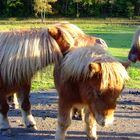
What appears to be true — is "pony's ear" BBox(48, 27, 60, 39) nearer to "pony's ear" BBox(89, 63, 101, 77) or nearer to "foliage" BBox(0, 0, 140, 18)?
"pony's ear" BBox(89, 63, 101, 77)

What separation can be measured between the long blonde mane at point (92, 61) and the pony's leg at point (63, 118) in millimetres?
365

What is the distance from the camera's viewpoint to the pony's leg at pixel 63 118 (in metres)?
5.17

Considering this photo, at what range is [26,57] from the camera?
Answer: 5.48 metres

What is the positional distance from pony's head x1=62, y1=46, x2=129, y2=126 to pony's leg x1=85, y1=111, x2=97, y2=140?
56cm

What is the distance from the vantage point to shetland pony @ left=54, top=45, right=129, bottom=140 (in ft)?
15.1

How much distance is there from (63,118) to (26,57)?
36.9 inches

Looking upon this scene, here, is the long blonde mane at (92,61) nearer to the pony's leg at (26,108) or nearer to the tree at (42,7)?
the pony's leg at (26,108)

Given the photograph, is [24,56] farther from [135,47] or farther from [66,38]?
[135,47]

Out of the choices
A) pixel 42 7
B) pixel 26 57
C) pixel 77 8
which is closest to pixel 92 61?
pixel 26 57

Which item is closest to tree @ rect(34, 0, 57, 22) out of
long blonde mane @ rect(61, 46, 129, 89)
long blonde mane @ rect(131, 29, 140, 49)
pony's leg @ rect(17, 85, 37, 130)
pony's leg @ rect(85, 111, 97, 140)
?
long blonde mane @ rect(131, 29, 140, 49)

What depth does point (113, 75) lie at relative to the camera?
461 cm

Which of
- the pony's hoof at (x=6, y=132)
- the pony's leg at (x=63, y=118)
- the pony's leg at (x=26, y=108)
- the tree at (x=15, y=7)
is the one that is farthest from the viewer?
the tree at (x=15, y=7)

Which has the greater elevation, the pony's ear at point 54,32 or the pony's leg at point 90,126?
the pony's ear at point 54,32

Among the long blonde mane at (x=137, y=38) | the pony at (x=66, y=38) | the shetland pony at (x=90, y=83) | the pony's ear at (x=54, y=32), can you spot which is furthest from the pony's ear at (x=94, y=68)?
the long blonde mane at (x=137, y=38)
